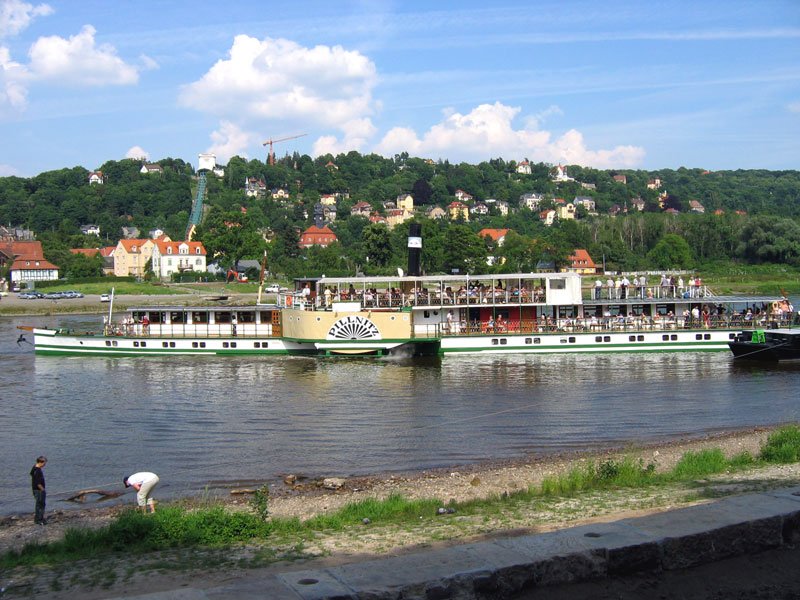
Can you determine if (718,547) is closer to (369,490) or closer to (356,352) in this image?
(369,490)

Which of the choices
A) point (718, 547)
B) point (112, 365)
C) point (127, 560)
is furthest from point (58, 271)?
point (718, 547)

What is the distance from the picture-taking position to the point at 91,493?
68.8ft

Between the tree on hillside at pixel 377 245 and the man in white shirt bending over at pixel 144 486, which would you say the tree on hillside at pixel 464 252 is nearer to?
the tree on hillside at pixel 377 245

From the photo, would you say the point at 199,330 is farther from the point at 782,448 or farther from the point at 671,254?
the point at 671,254

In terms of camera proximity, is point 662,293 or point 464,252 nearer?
point 662,293

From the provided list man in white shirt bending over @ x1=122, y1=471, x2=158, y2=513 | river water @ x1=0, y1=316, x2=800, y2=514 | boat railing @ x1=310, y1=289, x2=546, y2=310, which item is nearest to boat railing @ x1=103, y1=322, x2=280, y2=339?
river water @ x1=0, y1=316, x2=800, y2=514

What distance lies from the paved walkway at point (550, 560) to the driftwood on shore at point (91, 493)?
13176 mm

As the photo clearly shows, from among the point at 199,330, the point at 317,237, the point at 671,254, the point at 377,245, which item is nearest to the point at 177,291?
the point at 377,245

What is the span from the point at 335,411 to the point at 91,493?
1198 centimetres

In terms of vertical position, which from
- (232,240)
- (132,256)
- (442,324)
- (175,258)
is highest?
(232,240)

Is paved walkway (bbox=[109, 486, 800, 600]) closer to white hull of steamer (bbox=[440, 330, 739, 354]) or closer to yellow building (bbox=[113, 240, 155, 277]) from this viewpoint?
white hull of steamer (bbox=[440, 330, 739, 354])

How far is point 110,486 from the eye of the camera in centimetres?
2177

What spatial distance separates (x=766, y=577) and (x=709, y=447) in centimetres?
1609

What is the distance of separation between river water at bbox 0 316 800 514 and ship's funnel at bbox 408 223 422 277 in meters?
6.45
